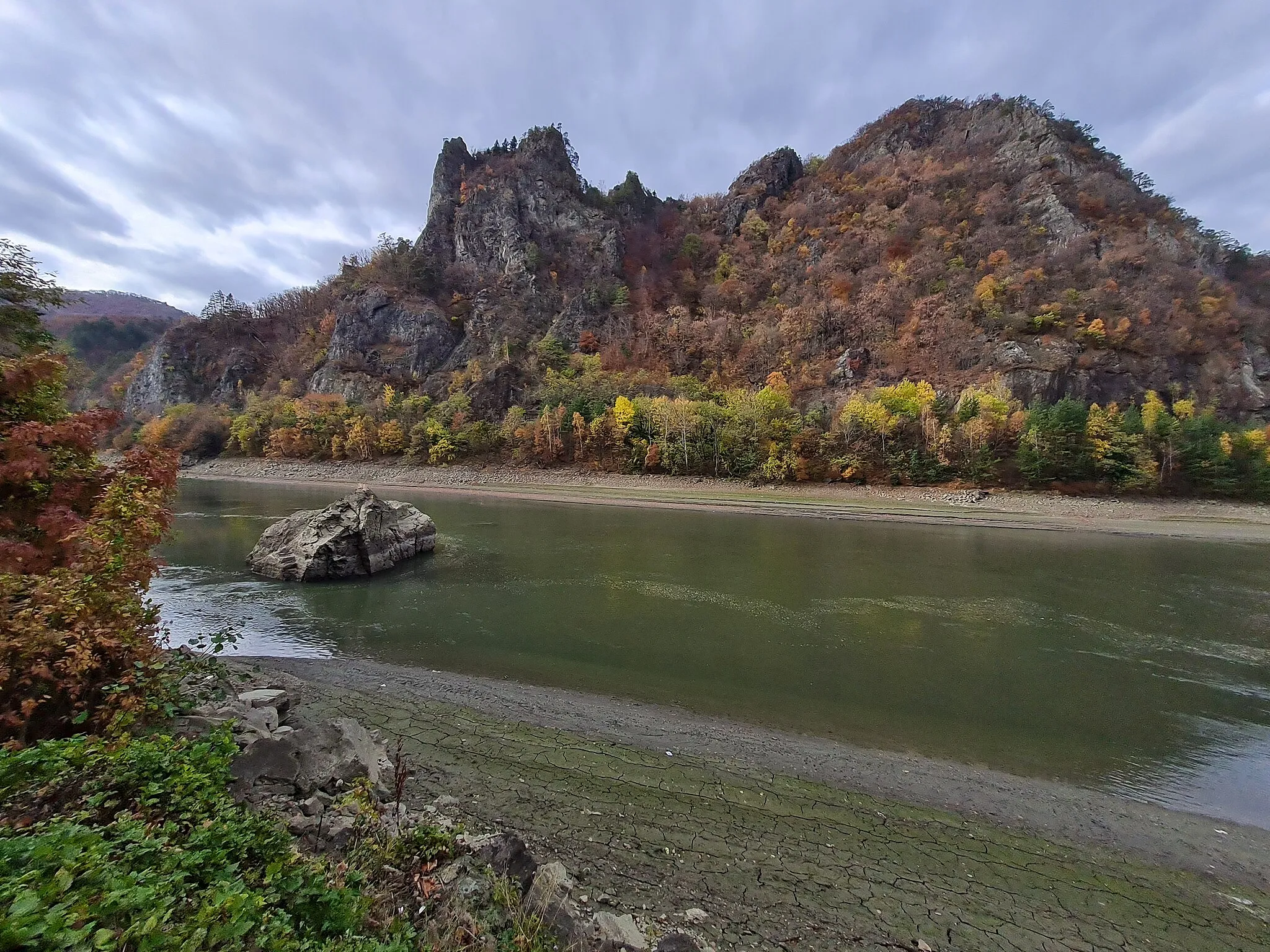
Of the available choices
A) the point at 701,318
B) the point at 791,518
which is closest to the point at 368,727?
the point at 791,518

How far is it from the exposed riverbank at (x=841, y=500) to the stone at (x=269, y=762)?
38568mm

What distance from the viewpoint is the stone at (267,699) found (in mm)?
7562

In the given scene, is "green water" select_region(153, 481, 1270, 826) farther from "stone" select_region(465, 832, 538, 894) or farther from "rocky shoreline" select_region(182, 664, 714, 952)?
"stone" select_region(465, 832, 538, 894)

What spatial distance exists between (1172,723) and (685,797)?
10282 mm

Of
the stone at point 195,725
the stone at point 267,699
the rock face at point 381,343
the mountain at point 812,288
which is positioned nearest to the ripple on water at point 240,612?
the stone at point 267,699

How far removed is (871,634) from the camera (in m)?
14.6

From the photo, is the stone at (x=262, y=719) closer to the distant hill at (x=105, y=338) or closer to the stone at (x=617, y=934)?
the stone at (x=617, y=934)

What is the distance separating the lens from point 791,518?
3919 cm

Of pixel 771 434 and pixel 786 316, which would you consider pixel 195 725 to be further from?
pixel 786 316

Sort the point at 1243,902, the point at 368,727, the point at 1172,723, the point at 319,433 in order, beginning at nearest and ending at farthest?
the point at 1243,902
the point at 368,727
the point at 1172,723
the point at 319,433

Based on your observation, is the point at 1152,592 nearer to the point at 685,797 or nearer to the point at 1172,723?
the point at 1172,723

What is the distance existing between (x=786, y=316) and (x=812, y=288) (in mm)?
10790

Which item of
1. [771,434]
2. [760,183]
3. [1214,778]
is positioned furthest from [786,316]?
[1214,778]

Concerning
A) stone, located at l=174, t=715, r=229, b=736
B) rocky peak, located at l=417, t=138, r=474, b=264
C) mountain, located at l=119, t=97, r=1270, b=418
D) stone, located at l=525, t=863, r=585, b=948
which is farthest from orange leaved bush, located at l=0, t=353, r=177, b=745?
rocky peak, located at l=417, t=138, r=474, b=264
